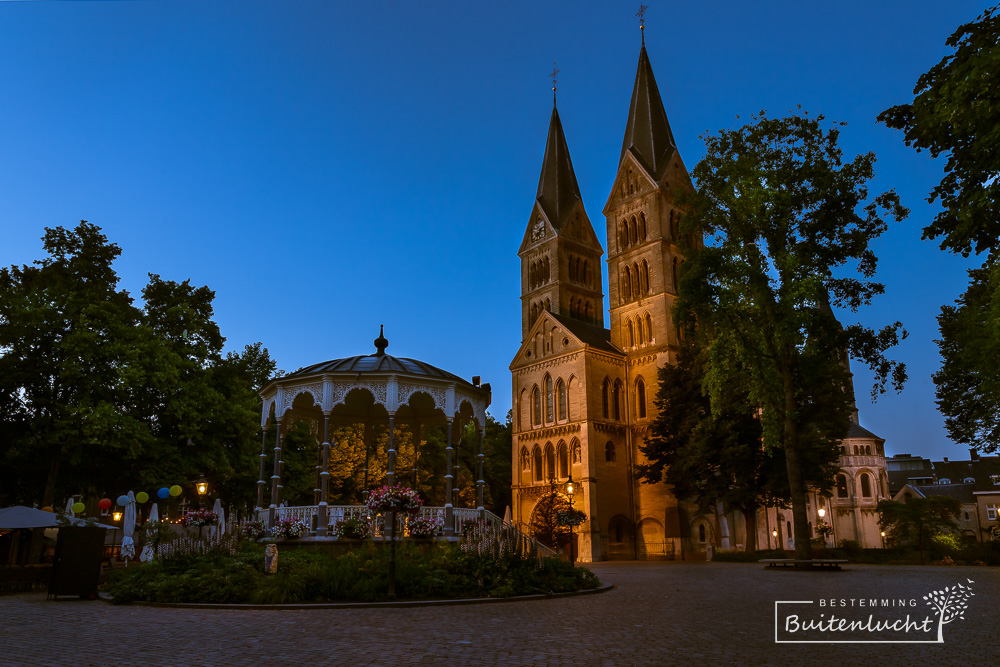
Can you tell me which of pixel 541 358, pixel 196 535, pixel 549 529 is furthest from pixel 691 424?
pixel 196 535

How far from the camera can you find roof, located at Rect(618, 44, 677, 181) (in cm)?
5828

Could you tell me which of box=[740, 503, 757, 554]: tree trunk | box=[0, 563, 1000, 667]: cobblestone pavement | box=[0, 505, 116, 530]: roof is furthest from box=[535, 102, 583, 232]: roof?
box=[0, 563, 1000, 667]: cobblestone pavement

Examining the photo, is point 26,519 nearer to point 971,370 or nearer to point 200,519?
point 200,519

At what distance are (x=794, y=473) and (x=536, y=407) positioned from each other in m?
29.5

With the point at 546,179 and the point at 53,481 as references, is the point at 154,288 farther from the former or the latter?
the point at 546,179

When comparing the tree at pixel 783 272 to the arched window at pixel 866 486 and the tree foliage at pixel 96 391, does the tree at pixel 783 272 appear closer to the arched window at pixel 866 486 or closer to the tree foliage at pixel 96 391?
the tree foliage at pixel 96 391

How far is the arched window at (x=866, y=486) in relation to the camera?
233 feet

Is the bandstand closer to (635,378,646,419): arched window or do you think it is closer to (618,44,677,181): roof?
(635,378,646,419): arched window

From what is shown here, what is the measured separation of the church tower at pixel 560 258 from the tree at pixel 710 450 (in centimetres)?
1834

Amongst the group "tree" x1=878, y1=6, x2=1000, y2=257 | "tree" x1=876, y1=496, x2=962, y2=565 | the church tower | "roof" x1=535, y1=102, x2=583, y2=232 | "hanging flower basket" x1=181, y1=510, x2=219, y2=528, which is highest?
"roof" x1=535, y1=102, x2=583, y2=232

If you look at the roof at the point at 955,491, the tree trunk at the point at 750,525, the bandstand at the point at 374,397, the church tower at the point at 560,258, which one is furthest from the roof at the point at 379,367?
the roof at the point at 955,491

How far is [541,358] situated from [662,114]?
82.0 ft

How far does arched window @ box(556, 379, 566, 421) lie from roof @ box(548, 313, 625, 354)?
3774mm

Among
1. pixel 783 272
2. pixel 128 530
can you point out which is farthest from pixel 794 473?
pixel 128 530
